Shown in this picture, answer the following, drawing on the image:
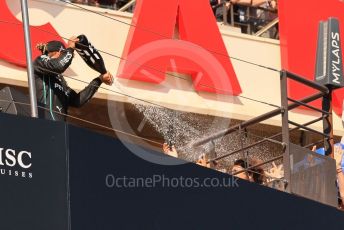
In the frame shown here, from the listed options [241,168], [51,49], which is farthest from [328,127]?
[51,49]

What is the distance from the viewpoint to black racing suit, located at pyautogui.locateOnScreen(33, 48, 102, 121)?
310 inches

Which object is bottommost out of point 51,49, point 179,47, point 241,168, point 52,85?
point 241,168

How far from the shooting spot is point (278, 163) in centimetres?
1066

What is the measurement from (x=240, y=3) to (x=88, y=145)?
6000 millimetres

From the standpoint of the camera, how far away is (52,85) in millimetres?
7988

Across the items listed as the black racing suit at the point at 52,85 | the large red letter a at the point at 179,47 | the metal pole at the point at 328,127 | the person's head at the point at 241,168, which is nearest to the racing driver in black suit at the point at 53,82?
the black racing suit at the point at 52,85

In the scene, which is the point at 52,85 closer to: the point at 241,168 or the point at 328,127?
the point at 241,168

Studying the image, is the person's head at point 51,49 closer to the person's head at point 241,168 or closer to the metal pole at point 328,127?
the person's head at point 241,168

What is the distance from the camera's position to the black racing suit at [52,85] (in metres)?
7.86

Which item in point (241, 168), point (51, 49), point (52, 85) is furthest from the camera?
point (241, 168)

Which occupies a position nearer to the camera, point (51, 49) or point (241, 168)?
point (51, 49)

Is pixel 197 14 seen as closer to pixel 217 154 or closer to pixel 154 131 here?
pixel 154 131

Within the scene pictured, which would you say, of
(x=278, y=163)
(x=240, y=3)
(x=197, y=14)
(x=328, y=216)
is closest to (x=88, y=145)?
(x=328, y=216)

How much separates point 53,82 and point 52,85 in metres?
0.03
